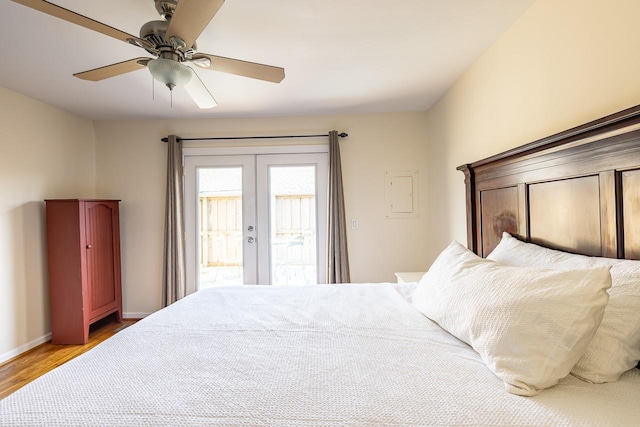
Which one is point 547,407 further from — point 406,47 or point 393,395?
point 406,47

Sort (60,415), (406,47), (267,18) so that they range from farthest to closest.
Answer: (406,47)
(267,18)
(60,415)

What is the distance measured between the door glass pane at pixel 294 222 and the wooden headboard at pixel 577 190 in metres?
1.97

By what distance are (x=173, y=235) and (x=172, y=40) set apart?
2395 millimetres

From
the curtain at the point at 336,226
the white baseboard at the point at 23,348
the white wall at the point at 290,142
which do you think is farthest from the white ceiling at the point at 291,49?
the white baseboard at the point at 23,348

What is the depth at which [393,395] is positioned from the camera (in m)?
0.78

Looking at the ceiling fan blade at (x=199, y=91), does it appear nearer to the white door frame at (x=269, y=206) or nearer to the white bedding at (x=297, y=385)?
the white door frame at (x=269, y=206)

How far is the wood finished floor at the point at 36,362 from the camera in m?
2.25

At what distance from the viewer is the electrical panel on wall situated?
3330 millimetres

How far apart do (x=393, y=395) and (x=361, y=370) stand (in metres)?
0.15

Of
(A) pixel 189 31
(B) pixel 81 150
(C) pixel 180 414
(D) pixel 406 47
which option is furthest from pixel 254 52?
(B) pixel 81 150

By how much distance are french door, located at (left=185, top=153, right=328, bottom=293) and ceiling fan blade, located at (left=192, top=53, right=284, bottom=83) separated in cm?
167

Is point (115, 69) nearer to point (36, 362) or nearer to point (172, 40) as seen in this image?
point (172, 40)

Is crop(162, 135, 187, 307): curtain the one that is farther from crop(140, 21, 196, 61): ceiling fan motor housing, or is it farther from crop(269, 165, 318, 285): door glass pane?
crop(140, 21, 196, 61): ceiling fan motor housing

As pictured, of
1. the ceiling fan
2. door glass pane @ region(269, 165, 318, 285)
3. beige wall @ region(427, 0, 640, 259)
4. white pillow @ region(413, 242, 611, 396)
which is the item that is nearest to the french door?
door glass pane @ region(269, 165, 318, 285)
